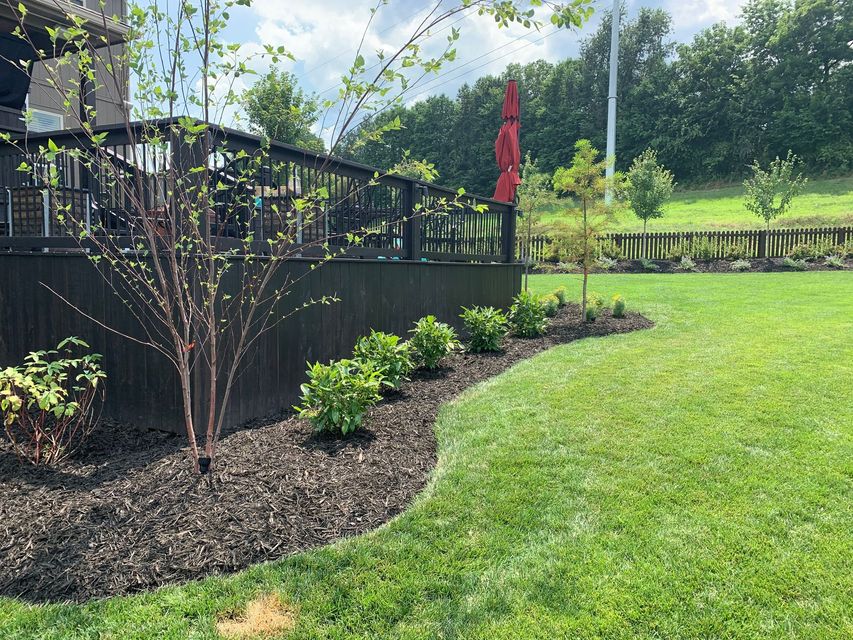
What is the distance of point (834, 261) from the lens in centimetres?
1496

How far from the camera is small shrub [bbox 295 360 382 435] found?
3621 millimetres

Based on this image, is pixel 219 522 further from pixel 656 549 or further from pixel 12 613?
pixel 656 549

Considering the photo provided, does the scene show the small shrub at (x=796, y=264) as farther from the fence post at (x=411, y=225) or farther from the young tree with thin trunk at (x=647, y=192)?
the fence post at (x=411, y=225)

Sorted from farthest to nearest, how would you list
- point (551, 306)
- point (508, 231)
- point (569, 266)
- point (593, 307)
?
point (569, 266)
point (551, 306)
point (508, 231)
point (593, 307)

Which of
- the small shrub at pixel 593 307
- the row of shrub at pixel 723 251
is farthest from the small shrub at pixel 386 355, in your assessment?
the row of shrub at pixel 723 251

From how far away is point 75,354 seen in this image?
13.6 feet

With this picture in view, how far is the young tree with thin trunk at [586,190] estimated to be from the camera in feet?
26.9

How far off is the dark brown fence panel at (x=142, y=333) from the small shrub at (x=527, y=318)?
2.74 metres

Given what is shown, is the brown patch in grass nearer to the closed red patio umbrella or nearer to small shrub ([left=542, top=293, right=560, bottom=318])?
small shrub ([left=542, top=293, right=560, bottom=318])

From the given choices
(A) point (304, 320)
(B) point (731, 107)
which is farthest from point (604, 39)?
(A) point (304, 320)

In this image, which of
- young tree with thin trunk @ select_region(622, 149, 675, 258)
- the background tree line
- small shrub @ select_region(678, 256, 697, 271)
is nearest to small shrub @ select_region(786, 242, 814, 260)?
small shrub @ select_region(678, 256, 697, 271)

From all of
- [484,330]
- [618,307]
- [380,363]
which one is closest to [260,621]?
[380,363]

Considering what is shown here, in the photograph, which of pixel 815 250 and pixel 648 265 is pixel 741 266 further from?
pixel 815 250

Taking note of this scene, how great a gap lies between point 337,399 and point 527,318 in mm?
4470
